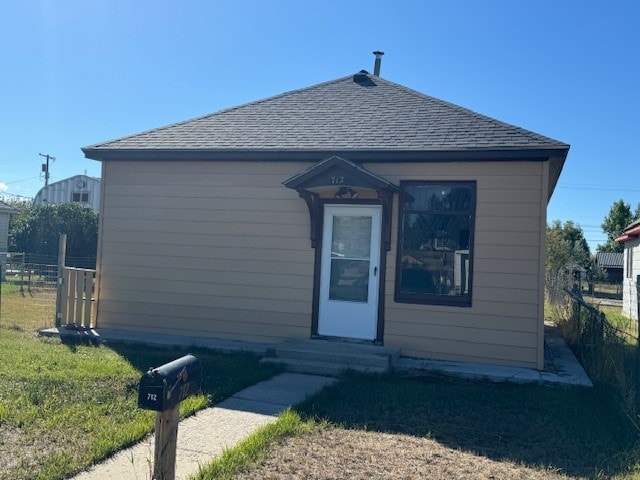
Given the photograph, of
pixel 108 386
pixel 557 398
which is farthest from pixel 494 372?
pixel 108 386

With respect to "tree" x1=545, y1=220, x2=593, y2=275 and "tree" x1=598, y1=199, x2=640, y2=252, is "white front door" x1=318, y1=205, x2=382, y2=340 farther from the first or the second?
"tree" x1=598, y1=199, x2=640, y2=252

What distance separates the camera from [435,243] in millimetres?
7852

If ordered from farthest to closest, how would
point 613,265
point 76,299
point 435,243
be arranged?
point 613,265
point 76,299
point 435,243

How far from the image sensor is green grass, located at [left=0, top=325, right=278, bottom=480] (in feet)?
13.4

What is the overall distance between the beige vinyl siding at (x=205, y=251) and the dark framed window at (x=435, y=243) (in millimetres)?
1400

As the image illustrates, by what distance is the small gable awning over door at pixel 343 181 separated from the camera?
7684 millimetres

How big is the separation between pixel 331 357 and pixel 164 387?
4.52 m

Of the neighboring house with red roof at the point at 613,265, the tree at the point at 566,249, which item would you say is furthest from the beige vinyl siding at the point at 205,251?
the neighboring house with red roof at the point at 613,265

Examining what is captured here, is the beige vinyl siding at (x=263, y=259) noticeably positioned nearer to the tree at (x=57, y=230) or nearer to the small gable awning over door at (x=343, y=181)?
the small gable awning over door at (x=343, y=181)

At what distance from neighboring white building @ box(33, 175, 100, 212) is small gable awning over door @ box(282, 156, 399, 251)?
1658 inches

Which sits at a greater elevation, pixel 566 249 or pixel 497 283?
pixel 566 249

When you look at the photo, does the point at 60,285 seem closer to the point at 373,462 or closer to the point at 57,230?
the point at 373,462

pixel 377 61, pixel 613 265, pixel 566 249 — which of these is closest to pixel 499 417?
→ pixel 377 61

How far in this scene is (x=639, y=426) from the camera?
522 centimetres
